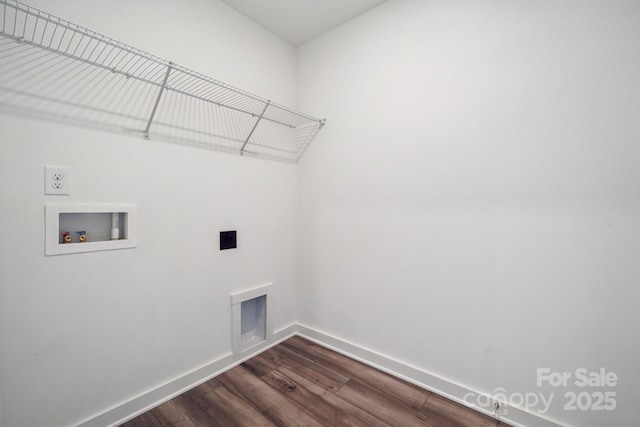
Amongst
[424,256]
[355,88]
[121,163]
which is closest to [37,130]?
[121,163]

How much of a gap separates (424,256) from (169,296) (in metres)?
1.47

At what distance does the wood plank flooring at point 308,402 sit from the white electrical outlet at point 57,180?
1.15 m

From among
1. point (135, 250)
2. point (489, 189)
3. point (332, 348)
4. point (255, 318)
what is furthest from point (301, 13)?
point (332, 348)

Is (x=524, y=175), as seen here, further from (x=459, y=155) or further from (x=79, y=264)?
(x=79, y=264)

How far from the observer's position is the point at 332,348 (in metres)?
2.00

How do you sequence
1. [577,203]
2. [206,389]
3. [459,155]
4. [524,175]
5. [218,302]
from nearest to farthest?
[577,203], [524,175], [459,155], [206,389], [218,302]

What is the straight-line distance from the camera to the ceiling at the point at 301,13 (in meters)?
1.73

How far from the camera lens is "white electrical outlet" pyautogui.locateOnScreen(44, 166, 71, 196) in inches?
43.9

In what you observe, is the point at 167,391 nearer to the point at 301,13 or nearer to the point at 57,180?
the point at 57,180

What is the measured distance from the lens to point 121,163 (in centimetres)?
132

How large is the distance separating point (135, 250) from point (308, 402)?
1224 millimetres

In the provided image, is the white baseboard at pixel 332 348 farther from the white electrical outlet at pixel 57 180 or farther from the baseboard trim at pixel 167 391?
the white electrical outlet at pixel 57 180

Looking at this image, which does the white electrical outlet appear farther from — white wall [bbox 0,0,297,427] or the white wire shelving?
the white wire shelving

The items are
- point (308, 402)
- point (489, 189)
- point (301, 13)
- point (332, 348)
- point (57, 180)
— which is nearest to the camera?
point (57, 180)
